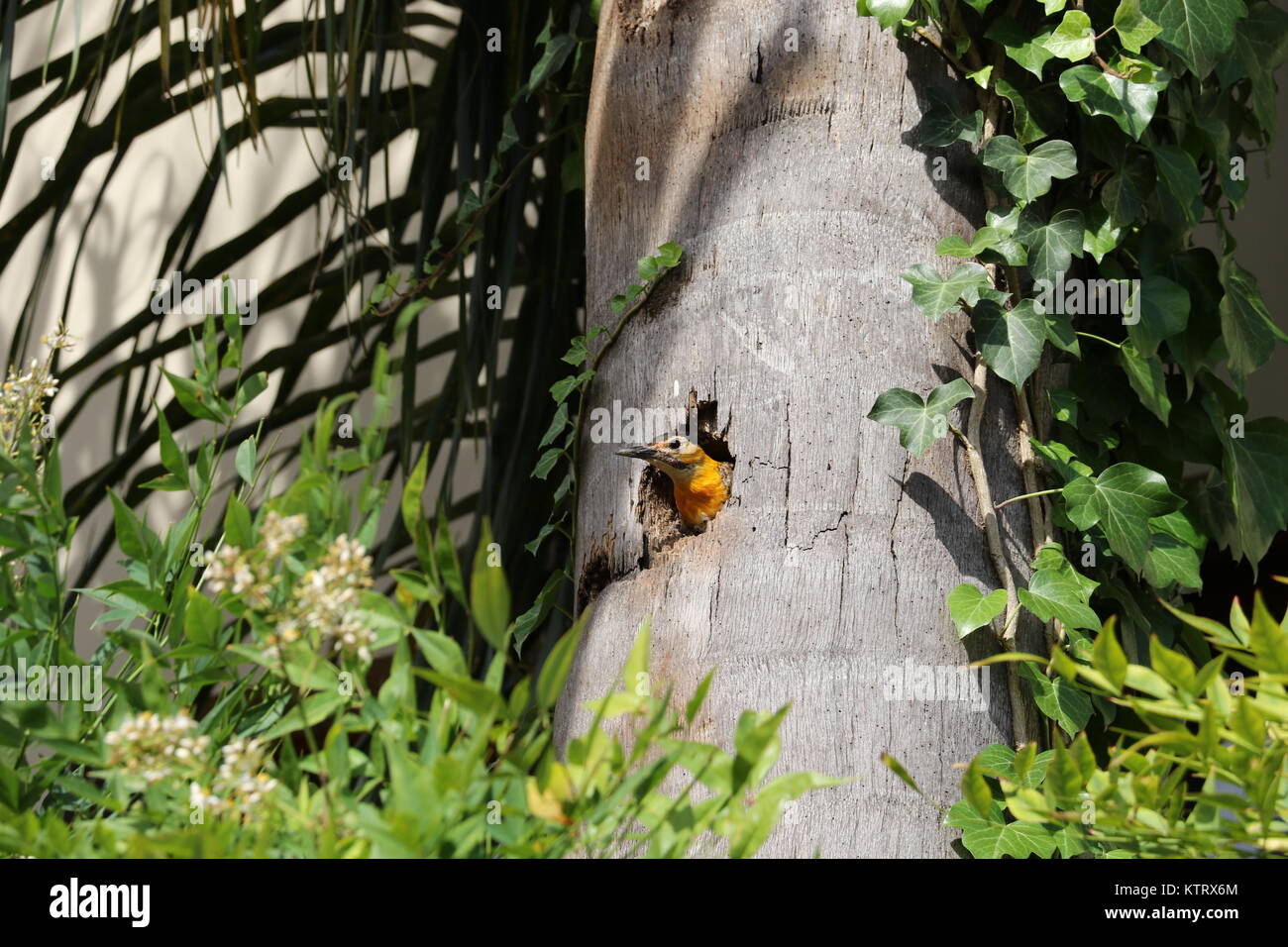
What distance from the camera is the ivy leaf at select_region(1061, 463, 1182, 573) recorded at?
3.07 ft

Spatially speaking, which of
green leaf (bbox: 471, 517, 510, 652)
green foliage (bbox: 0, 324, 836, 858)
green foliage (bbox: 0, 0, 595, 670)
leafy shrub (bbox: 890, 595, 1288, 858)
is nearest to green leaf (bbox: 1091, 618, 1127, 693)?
leafy shrub (bbox: 890, 595, 1288, 858)

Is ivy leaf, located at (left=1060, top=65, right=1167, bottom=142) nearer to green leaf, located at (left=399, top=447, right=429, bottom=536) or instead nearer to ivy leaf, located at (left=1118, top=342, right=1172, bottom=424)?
ivy leaf, located at (left=1118, top=342, right=1172, bottom=424)

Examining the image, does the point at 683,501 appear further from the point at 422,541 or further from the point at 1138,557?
the point at 422,541

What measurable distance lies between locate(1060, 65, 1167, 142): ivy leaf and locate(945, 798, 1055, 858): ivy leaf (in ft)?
1.83

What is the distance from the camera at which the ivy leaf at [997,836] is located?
32.4 inches

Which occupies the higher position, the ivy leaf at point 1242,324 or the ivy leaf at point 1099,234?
the ivy leaf at point 1099,234

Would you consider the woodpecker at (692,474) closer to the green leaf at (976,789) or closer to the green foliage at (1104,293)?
the green foliage at (1104,293)

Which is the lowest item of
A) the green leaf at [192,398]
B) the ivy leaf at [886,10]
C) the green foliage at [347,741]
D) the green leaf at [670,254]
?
the green foliage at [347,741]

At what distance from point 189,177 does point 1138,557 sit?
2265 millimetres

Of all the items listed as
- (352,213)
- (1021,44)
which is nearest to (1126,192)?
(1021,44)

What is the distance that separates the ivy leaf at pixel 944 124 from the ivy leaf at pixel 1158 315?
0.67 feet

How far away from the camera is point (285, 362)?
2084 millimetres

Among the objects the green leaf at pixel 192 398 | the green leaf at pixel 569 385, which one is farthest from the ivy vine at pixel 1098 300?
the green leaf at pixel 192 398
